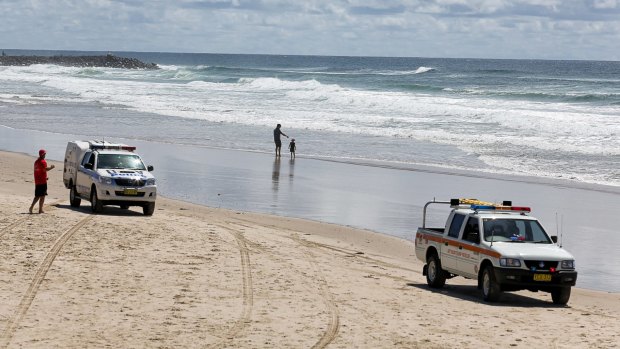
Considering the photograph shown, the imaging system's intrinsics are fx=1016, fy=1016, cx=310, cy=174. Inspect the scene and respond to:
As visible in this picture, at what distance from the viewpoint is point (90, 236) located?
19.5 metres

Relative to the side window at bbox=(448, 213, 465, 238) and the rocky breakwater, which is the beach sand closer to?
the side window at bbox=(448, 213, 465, 238)

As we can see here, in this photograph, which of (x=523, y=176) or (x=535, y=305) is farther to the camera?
(x=523, y=176)

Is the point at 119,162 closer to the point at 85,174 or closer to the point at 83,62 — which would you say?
the point at 85,174

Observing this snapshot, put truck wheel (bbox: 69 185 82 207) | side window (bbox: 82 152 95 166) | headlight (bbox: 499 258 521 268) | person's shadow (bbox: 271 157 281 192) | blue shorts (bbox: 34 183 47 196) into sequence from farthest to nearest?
person's shadow (bbox: 271 157 281 192) < truck wheel (bbox: 69 185 82 207) < side window (bbox: 82 152 95 166) < blue shorts (bbox: 34 183 47 196) < headlight (bbox: 499 258 521 268)

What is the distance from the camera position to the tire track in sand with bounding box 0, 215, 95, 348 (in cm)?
1234

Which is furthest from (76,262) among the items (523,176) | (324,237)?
(523,176)

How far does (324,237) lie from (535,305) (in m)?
6.41

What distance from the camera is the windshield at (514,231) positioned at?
652 inches

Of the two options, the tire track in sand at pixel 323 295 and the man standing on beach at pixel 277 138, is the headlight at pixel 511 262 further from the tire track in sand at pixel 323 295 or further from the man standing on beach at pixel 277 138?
the man standing on beach at pixel 277 138

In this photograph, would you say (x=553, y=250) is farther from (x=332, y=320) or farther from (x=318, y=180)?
(x=318, y=180)

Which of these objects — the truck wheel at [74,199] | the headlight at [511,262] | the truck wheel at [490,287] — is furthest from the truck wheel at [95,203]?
the headlight at [511,262]

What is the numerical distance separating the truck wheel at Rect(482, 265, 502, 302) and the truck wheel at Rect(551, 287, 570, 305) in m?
0.90

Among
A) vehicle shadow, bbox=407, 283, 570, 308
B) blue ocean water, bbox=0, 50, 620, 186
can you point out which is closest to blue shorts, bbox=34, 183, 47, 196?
vehicle shadow, bbox=407, 283, 570, 308

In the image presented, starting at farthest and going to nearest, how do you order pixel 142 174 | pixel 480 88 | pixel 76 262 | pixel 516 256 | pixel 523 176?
pixel 480 88 < pixel 523 176 < pixel 142 174 < pixel 76 262 < pixel 516 256
